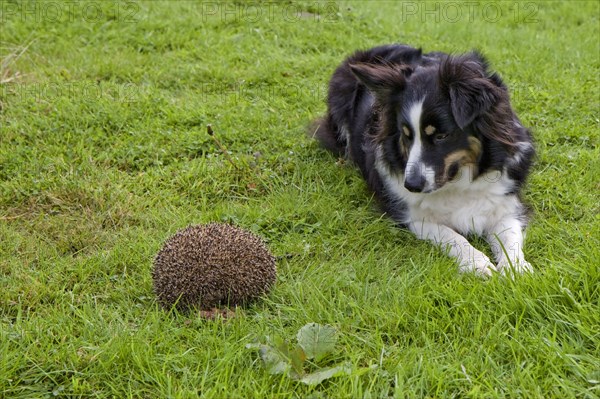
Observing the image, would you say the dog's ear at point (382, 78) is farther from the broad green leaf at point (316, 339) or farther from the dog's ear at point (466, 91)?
the broad green leaf at point (316, 339)

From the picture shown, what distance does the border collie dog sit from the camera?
12.2 feet

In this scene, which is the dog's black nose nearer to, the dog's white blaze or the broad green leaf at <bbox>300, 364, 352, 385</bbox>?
the dog's white blaze

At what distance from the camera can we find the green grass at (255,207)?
2.89 metres

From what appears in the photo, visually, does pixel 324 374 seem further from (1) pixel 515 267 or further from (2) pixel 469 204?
(2) pixel 469 204

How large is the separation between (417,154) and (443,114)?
266 millimetres

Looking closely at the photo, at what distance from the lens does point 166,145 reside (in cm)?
524

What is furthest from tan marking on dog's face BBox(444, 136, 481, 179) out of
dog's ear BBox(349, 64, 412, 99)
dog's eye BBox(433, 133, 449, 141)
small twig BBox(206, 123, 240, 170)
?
small twig BBox(206, 123, 240, 170)

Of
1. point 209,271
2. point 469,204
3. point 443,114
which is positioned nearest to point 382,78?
point 443,114

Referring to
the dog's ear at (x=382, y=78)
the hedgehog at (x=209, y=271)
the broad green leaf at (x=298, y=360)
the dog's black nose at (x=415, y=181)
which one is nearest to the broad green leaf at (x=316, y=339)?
the broad green leaf at (x=298, y=360)

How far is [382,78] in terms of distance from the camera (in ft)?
13.1

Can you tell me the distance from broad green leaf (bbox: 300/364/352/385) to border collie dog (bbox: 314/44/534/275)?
3.45 ft

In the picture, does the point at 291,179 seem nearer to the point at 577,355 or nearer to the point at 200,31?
the point at 577,355

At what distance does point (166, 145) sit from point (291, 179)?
1109 millimetres

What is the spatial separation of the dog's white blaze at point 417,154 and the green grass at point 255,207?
43 cm
